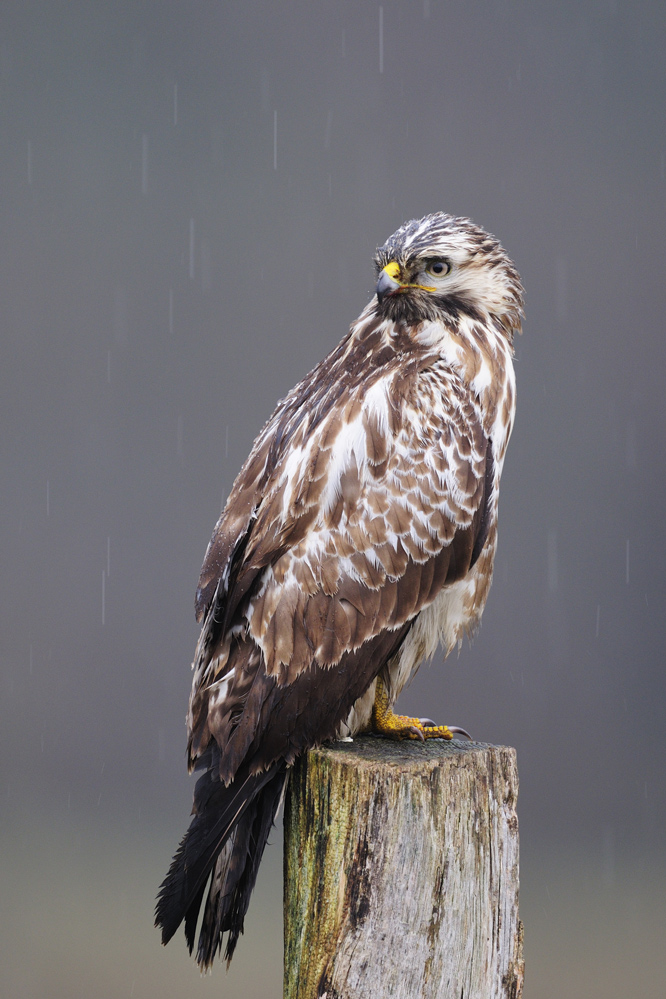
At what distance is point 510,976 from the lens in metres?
2.00

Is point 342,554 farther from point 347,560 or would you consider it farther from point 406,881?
point 406,881

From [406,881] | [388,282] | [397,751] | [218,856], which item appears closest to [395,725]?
[397,751]

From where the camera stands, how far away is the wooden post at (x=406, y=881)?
191cm

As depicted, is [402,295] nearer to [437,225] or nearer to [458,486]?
[437,225]

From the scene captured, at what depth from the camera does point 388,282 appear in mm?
2129

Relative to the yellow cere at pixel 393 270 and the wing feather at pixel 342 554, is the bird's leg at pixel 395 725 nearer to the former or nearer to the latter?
the wing feather at pixel 342 554

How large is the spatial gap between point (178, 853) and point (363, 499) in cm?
86

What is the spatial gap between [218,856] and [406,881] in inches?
16.9

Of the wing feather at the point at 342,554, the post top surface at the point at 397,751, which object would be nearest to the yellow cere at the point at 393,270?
the wing feather at the point at 342,554

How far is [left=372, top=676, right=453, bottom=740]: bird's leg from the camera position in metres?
2.21

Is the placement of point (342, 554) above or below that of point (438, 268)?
below

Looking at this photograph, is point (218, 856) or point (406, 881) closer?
point (406, 881)

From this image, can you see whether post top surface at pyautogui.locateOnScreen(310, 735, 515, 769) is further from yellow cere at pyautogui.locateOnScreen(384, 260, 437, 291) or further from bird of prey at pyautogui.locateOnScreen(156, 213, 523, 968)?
yellow cere at pyautogui.locateOnScreen(384, 260, 437, 291)

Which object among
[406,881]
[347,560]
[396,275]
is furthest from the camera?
[396,275]
